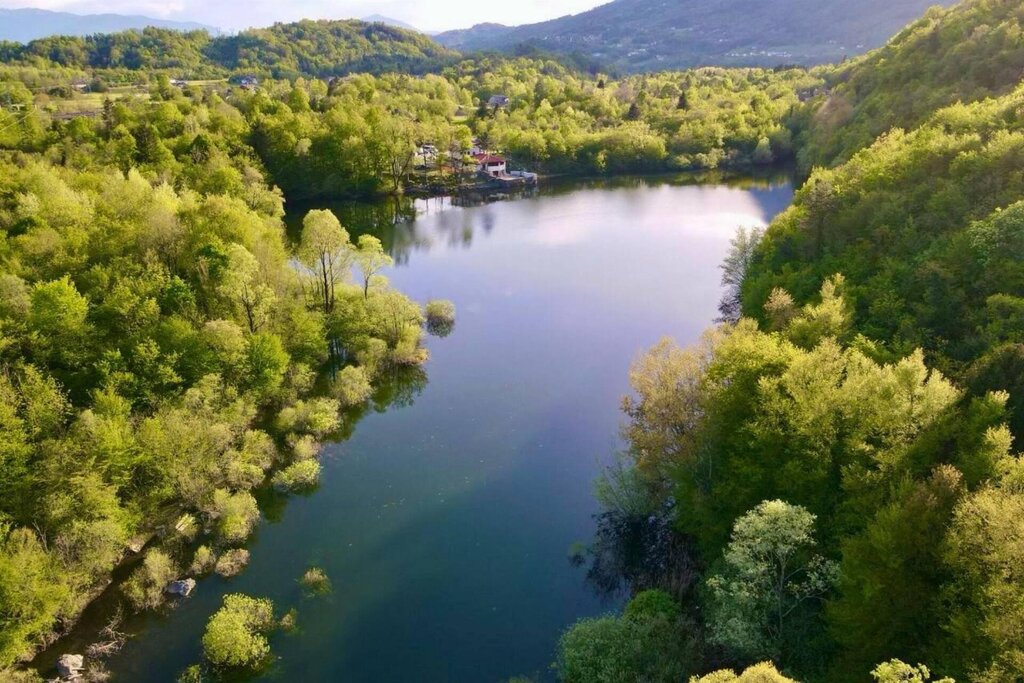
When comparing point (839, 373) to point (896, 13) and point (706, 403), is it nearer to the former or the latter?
point (706, 403)

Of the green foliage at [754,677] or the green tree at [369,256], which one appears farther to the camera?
the green tree at [369,256]

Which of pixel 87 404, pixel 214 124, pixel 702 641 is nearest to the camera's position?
pixel 702 641

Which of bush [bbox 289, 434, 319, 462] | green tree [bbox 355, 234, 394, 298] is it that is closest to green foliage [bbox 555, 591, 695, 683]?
bush [bbox 289, 434, 319, 462]

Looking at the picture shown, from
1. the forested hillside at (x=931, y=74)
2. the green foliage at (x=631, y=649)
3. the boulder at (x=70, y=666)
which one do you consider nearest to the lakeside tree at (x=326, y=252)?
the boulder at (x=70, y=666)

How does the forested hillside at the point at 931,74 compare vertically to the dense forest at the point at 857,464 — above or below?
above

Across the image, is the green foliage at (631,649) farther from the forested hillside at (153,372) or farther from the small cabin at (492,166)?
the small cabin at (492,166)

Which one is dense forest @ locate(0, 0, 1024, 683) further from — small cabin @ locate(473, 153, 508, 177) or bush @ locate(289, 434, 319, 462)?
small cabin @ locate(473, 153, 508, 177)

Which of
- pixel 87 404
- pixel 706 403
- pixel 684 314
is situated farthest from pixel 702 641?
pixel 684 314
